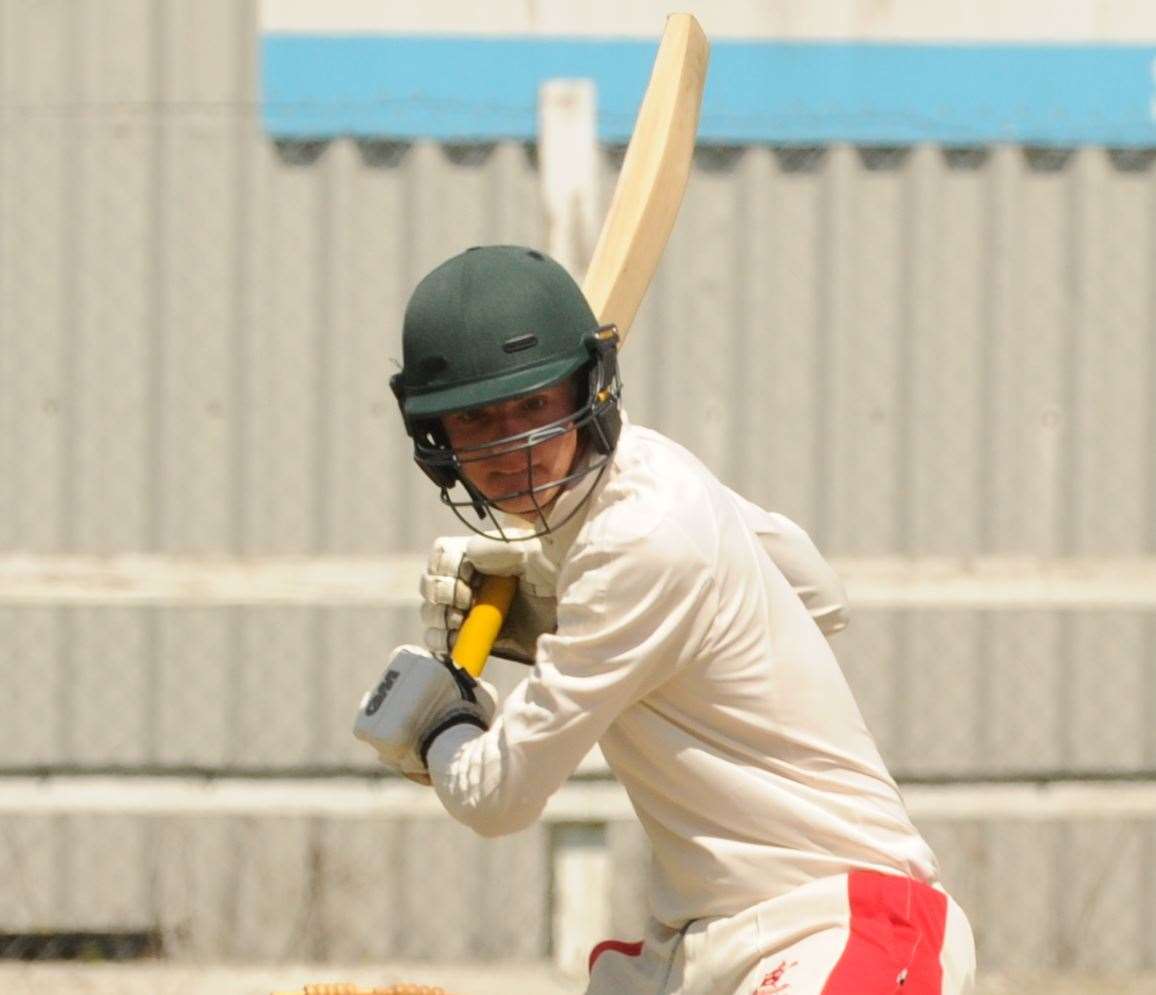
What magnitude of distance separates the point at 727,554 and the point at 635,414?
10.6ft

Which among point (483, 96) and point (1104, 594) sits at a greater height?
point (483, 96)

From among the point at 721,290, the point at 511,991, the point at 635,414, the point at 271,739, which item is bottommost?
the point at 511,991

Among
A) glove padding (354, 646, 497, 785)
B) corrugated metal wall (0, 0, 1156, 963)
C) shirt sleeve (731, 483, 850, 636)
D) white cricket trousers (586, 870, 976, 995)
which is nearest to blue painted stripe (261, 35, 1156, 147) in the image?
corrugated metal wall (0, 0, 1156, 963)

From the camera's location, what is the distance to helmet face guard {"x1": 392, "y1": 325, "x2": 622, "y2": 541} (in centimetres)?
252

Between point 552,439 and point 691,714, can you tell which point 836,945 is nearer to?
point 691,714

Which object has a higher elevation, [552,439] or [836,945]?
[552,439]

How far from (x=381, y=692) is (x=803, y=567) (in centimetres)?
64

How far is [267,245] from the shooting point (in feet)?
19.0

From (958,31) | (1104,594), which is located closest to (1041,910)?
(1104,594)

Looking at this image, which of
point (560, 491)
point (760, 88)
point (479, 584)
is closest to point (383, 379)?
point (760, 88)

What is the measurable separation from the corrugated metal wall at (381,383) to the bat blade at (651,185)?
2.41m

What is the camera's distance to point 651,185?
3.30 meters

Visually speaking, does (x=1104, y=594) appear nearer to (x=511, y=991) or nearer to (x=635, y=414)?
(x=635, y=414)

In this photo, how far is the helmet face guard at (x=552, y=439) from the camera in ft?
8.27
